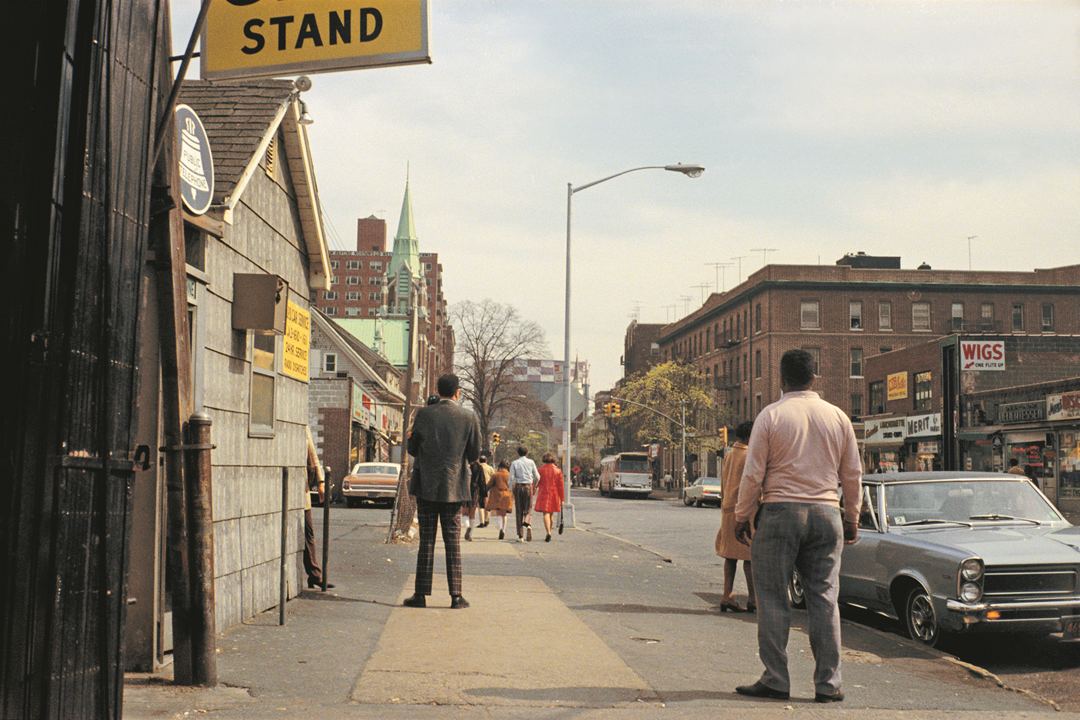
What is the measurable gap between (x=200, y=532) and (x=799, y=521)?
3229 mm

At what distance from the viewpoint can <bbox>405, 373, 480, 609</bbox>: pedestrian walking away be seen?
8648mm

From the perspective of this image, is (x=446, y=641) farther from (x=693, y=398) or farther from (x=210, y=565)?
(x=693, y=398)

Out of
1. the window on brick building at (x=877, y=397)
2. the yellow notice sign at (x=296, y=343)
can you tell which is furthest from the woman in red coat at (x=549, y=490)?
the window on brick building at (x=877, y=397)

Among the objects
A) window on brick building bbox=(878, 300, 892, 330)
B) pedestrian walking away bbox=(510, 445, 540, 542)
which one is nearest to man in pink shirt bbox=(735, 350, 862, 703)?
pedestrian walking away bbox=(510, 445, 540, 542)

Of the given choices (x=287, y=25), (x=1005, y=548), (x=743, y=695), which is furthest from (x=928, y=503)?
(x=287, y=25)

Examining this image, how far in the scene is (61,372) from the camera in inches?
137

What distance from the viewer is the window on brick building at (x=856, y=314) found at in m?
71.0

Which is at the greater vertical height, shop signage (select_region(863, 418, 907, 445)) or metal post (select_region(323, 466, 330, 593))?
shop signage (select_region(863, 418, 907, 445))

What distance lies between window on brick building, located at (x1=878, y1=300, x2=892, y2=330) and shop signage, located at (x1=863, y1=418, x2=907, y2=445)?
13.6m

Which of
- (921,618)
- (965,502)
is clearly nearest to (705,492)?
(965,502)

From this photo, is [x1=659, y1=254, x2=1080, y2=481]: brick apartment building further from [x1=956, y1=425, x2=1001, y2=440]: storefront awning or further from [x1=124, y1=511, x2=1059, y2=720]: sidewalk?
[x1=124, y1=511, x2=1059, y2=720]: sidewalk

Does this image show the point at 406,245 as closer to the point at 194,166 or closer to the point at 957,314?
the point at 957,314

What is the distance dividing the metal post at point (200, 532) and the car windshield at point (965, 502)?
20.5 ft

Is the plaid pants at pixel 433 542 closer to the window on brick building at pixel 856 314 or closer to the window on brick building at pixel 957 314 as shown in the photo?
the window on brick building at pixel 856 314
